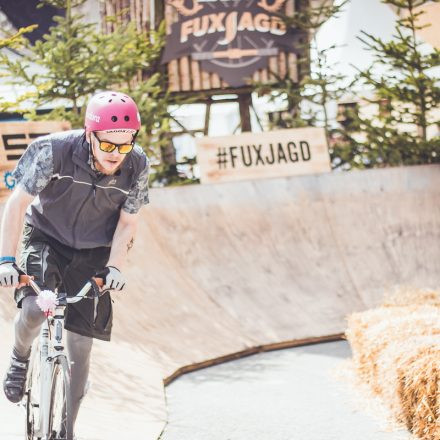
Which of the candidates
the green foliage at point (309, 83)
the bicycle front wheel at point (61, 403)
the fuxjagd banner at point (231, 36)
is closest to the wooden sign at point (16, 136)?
the fuxjagd banner at point (231, 36)

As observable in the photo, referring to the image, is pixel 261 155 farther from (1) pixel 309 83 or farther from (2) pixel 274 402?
(2) pixel 274 402

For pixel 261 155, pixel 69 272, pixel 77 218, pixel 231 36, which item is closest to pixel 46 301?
pixel 69 272

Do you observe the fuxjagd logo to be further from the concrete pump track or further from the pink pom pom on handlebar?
the pink pom pom on handlebar

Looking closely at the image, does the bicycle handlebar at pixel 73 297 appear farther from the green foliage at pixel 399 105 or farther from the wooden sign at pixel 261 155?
the green foliage at pixel 399 105

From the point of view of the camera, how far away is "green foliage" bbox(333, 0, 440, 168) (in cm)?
1150

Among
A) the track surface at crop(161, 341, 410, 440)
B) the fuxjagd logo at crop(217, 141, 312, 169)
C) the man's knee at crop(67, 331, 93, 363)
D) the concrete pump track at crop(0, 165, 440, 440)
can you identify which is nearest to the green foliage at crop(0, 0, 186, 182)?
the fuxjagd logo at crop(217, 141, 312, 169)

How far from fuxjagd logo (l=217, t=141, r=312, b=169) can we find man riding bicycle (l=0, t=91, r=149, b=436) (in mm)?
6689

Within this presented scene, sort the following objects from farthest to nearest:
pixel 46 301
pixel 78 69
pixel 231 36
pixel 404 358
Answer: pixel 231 36
pixel 78 69
pixel 404 358
pixel 46 301

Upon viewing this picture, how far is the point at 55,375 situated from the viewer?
3605mm

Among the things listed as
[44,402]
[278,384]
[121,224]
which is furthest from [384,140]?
[44,402]

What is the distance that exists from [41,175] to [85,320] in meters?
0.75

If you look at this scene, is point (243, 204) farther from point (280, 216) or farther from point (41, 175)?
point (41, 175)

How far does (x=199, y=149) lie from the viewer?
10.7 m

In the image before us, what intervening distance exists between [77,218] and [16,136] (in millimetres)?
5606
